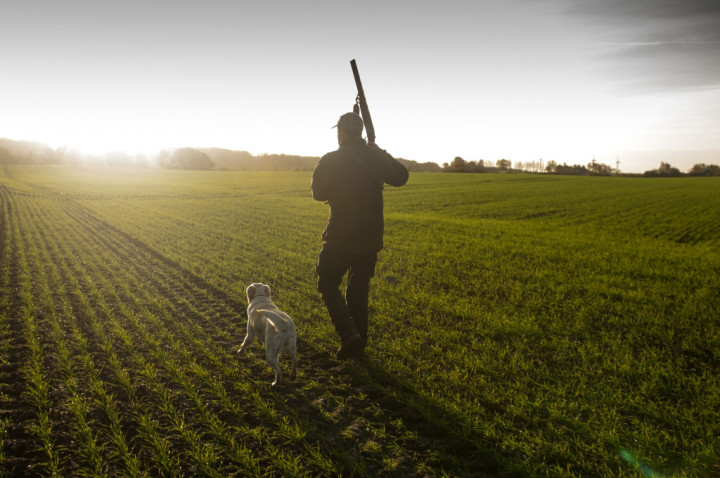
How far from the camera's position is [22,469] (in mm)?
3127

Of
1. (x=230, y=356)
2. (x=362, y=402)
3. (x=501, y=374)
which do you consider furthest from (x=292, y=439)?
(x=501, y=374)

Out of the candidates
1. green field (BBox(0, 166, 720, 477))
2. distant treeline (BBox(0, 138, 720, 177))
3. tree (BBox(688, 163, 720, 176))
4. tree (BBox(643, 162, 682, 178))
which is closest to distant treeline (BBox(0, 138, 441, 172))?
distant treeline (BBox(0, 138, 720, 177))

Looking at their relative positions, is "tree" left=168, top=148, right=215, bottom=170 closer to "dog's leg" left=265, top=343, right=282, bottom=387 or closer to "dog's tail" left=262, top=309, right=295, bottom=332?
"dog's tail" left=262, top=309, right=295, bottom=332

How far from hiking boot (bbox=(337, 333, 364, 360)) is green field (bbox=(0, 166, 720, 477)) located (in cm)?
17

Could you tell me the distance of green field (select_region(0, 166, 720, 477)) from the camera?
→ 3.27 metres

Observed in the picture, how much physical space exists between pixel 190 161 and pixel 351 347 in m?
123

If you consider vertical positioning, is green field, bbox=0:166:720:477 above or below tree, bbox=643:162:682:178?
below

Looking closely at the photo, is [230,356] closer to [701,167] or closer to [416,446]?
[416,446]

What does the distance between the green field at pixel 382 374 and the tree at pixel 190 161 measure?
11239 cm

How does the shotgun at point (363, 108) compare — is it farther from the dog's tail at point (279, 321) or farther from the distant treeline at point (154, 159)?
the distant treeline at point (154, 159)

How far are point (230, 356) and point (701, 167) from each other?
520 ft

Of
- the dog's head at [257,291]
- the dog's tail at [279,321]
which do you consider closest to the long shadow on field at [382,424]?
the dog's tail at [279,321]

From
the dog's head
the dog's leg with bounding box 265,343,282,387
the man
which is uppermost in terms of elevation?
the man

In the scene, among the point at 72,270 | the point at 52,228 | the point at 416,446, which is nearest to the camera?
the point at 416,446
